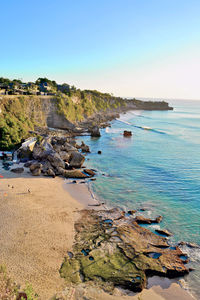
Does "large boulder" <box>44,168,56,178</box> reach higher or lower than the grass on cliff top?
lower

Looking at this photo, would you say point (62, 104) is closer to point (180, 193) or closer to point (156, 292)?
point (180, 193)

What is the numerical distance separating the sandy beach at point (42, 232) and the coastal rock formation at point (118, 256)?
873 millimetres

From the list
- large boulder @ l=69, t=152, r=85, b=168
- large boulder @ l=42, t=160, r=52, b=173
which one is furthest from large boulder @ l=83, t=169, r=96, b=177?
large boulder @ l=42, t=160, r=52, b=173

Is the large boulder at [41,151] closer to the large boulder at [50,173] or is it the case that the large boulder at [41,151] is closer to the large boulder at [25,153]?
the large boulder at [25,153]

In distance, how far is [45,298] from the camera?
13469 millimetres

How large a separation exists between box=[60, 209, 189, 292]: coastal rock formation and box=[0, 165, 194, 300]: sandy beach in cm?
87

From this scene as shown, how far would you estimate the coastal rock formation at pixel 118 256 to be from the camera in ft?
51.0

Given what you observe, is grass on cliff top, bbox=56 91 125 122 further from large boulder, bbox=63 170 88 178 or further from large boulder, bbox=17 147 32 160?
large boulder, bbox=63 170 88 178

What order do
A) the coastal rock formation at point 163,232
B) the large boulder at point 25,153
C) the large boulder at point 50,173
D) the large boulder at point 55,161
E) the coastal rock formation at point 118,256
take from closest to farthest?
→ the coastal rock formation at point 118,256
the coastal rock formation at point 163,232
the large boulder at point 50,173
the large boulder at point 55,161
the large boulder at point 25,153

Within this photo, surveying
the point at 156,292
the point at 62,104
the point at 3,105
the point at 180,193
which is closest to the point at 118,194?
the point at 180,193

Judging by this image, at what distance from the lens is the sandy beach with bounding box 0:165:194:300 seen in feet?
48.2

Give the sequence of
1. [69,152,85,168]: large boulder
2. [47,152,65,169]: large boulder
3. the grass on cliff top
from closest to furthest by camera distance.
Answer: [47,152,65,169]: large boulder, [69,152,85,168]: large boulder, the grass on cliff top

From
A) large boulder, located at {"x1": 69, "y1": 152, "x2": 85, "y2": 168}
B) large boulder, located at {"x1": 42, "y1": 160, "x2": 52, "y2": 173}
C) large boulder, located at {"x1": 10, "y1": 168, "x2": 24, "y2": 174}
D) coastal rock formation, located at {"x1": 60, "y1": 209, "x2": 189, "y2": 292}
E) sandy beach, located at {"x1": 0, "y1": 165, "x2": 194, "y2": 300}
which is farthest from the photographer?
large boulder, located at {"x1": 69, "y1": 152, "x2": 85, "y2": 168}

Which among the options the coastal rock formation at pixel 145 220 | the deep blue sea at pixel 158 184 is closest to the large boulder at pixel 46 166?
the deep blue sea at pixel 158 184
